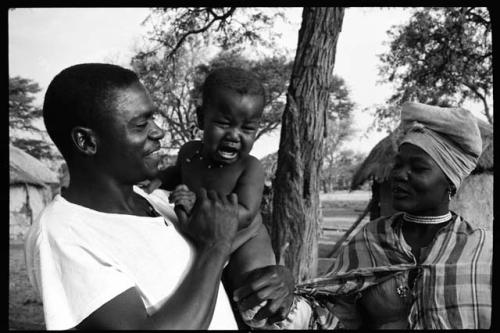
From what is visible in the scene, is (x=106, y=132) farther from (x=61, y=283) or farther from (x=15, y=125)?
(x=15, y=125)

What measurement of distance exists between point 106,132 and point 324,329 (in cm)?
122

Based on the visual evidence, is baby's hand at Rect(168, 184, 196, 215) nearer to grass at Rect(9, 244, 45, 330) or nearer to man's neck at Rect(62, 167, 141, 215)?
man's neck at Rect(62, 167, 141, 215)

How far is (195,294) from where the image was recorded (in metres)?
1.12

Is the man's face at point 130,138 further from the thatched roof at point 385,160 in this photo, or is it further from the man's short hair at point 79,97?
the thatched roof at point 385,160

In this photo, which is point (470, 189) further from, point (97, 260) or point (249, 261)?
point (97, 260)

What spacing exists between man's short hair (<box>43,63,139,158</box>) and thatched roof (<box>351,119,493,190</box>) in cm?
697

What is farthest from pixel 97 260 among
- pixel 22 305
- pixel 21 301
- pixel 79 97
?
pixel 21 301

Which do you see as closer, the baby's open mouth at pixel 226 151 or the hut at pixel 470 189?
the baby's open mouth at pixel 226 151

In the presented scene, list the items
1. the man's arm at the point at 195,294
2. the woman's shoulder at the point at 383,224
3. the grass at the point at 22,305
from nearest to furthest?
the man's arm at the point at 195,294, the woman's shoulder at the point at 383,224, the grass at the point at 22,305

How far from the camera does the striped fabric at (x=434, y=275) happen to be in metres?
1.90

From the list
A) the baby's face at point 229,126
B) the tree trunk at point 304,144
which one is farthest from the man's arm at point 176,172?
the tree trunk at point 304,144

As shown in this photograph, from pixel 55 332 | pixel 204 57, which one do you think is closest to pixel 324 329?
pixel 55 332

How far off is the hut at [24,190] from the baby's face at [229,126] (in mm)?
13052

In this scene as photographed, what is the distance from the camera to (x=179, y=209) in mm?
1408
